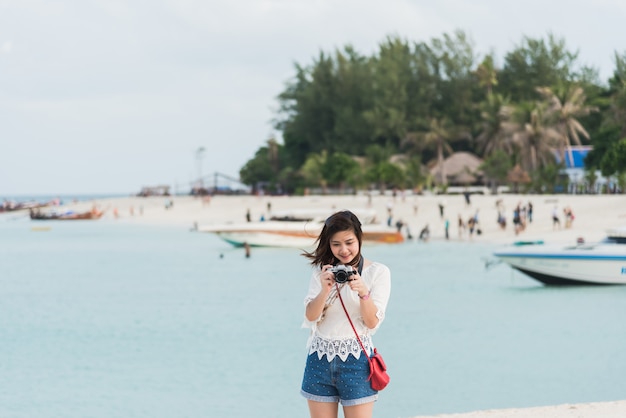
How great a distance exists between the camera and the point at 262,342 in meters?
18.0

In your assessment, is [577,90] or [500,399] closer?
[500,399]

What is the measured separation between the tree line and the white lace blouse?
196ft

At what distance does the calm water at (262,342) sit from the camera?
1314cm

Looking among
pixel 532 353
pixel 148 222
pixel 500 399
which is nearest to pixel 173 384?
pixel 500 399

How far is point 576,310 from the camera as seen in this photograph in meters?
21.0

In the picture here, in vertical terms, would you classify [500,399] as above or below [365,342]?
below

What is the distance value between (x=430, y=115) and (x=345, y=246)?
79.9 m

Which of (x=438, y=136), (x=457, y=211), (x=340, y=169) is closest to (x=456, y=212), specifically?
(x=457, y=211)

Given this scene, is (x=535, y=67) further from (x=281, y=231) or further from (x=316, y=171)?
(x=281, y=231)

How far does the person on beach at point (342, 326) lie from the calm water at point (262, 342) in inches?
305

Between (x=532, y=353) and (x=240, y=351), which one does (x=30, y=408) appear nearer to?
(x=240, y=351)

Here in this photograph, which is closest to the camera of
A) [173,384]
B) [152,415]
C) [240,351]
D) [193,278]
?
[152,415]

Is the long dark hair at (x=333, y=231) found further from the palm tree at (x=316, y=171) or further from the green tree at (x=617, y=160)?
the palm tree at (x=316, y=171)

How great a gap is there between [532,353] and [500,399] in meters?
3.53
